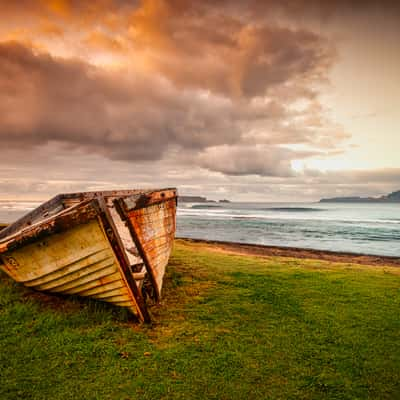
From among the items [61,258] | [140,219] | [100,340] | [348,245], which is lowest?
[348,245]

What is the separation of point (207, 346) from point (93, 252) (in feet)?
7.14

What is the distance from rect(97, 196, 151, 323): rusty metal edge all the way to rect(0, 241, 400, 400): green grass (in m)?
0.29

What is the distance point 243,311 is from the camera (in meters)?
5.23

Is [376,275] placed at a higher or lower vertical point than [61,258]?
lower

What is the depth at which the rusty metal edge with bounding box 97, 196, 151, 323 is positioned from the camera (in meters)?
3.94

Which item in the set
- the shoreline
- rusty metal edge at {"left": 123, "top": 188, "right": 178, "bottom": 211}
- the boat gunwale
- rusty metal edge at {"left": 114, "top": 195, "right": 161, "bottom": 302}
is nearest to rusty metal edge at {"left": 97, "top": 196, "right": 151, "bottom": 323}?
the boat gunwale

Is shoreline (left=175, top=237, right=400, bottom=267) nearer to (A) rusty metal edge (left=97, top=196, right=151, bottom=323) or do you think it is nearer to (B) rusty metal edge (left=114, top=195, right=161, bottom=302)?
(B) rusty metal edge (left=114, top=195, right=161, bottom=302)

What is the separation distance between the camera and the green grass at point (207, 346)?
3.11 metres

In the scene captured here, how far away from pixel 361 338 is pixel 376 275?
189 inches

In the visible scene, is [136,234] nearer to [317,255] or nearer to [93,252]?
[93,252]

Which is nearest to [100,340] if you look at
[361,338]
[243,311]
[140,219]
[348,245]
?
[140,219]

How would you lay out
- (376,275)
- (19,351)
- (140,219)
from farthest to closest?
(376,275)
(140,219)
(19,351)

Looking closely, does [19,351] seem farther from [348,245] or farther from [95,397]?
[348,245]

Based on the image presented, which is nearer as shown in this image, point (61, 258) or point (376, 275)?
point (61, 258)
